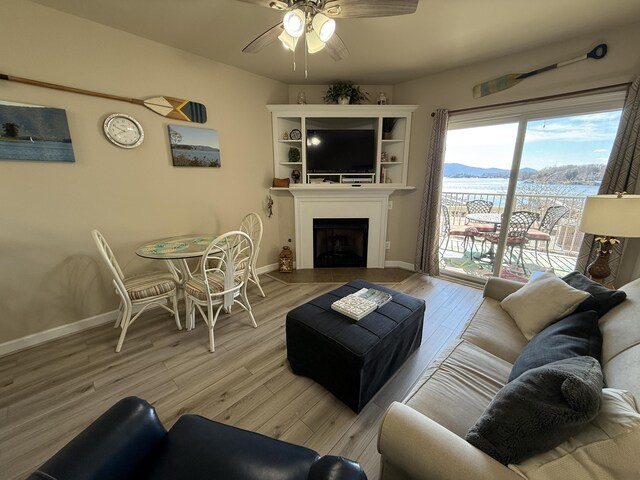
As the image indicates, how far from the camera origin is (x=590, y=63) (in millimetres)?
2227

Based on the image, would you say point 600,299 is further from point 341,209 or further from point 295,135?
point 295,135

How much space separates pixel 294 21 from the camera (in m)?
1.41

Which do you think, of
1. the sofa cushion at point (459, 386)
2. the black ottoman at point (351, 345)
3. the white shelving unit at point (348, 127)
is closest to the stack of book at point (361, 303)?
the black ottoman at point (351, 345)

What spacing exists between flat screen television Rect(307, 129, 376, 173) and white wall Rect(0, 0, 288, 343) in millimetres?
1176

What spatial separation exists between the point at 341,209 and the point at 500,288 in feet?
7.13

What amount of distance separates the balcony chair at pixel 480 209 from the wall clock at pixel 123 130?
396 centimetres

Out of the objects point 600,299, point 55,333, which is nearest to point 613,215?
point 600,299

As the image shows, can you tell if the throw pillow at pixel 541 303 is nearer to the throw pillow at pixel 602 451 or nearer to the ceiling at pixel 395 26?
the throw pillow at pixel 602 451

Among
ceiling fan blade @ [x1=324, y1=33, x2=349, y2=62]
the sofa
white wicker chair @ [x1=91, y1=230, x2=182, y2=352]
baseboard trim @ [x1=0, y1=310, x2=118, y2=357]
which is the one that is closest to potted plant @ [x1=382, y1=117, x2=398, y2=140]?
ceiling fan blade @ [x1=324, y1=33, x2=349, y2=62]

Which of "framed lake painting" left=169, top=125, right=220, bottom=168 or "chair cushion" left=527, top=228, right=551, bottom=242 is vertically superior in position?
"framed lake painting" left=169, top=125, right=220, bottom=168

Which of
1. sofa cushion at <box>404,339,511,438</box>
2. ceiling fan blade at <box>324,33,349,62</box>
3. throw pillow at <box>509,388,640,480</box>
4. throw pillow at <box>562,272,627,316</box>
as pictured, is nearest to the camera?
throw pillow at <box>509,388,640,480</box>

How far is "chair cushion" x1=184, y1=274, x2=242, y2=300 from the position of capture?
79.3 inches

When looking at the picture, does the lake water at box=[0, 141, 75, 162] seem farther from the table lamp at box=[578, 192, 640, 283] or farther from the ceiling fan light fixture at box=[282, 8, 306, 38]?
the table lamp at box=[578, 192, 640, 283]

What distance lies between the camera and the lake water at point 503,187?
8.38 feet
